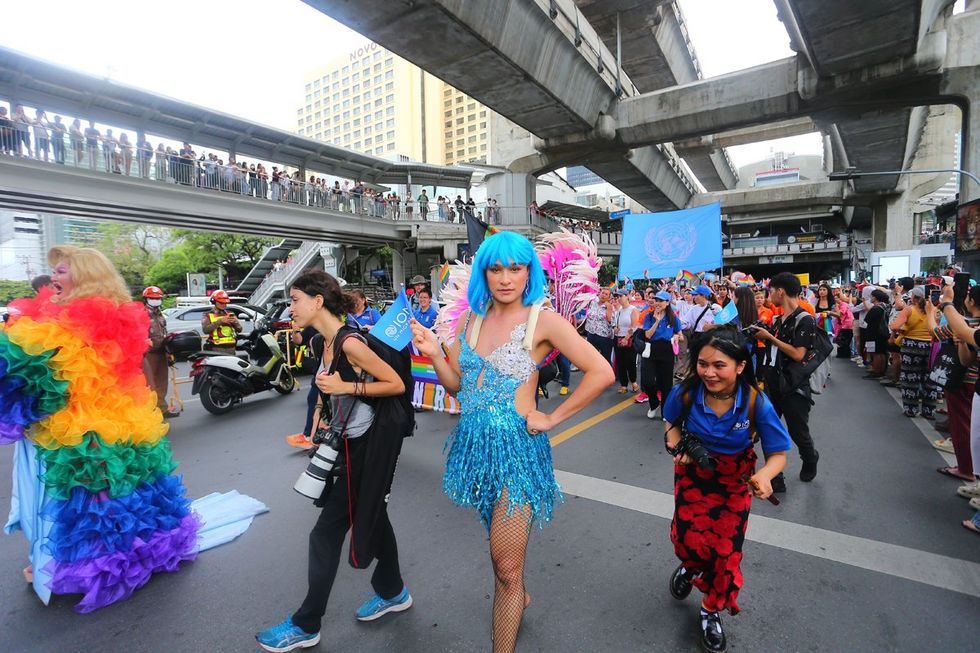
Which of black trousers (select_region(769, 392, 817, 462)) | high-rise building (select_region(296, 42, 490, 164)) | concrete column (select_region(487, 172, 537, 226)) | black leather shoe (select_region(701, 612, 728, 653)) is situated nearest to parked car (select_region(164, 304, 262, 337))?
black trousers (select_region(769, 392, 817, 462))

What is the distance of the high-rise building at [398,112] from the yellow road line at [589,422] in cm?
11489

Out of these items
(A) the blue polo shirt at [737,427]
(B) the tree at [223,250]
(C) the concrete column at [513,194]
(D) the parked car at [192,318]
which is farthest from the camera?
(B) the tree at [223,250]

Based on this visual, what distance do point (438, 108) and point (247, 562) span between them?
13447 centimetres

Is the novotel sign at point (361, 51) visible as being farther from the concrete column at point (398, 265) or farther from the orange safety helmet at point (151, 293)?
the orange safety helmet at point (151, 293)

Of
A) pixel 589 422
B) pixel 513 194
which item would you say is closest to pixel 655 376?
pixel 589 422

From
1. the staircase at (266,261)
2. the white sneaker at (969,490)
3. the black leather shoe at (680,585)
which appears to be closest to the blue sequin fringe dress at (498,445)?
the black leather shoe at (680,585)

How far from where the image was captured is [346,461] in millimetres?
2371

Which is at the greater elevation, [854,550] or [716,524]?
[716,524]

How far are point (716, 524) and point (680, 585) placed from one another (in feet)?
1.62

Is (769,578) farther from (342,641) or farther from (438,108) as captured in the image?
(438,108)

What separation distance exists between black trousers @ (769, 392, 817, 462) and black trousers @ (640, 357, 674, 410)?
2442mm

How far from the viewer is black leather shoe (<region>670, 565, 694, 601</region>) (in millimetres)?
2686

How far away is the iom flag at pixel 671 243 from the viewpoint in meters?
8.52

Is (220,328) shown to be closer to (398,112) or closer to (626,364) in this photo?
(626,364)
